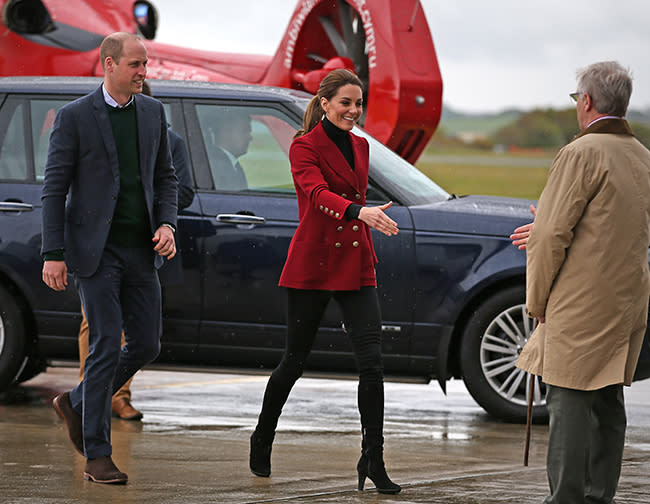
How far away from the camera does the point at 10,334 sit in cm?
786

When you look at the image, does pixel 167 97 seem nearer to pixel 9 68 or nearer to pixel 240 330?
pixel 240 330

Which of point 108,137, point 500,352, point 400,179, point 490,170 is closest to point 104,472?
point 108,137

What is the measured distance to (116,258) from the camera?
18.3 feet

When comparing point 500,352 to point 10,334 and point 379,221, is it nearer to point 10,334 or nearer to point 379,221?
point 379,221

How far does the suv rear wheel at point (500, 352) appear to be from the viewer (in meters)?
7.54

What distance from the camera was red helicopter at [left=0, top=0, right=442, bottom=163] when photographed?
1187 cm

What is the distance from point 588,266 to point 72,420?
2.50 metres

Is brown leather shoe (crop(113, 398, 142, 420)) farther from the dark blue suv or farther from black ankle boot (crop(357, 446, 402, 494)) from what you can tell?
black ankle boot (crop(357, 446, 402, 494))

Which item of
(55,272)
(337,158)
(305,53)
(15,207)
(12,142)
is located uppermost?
(305,53)

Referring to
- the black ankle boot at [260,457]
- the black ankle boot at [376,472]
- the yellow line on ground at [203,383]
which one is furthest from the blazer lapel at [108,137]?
the yellow line on ground at [203,383]

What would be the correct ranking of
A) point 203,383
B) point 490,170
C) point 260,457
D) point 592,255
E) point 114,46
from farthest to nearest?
point 490,170
point 203,383
point 260,457
point 114,46
point 592,255

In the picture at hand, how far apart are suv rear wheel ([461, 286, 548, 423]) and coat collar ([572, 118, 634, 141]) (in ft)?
9.83

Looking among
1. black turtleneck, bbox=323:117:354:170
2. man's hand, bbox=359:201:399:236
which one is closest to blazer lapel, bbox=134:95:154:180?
black turtleneck, bbox=323:117:354:170

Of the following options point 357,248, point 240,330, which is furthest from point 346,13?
point 357,248
